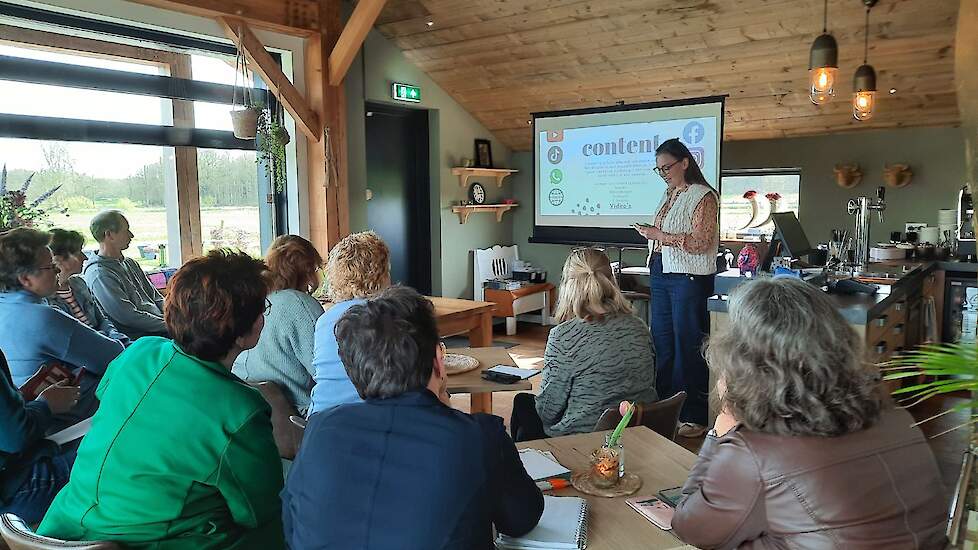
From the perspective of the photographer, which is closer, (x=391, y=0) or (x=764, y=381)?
(x=764, y=381)

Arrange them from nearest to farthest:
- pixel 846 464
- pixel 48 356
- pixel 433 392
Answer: pixel 846 464 < pixel 433 392 < pixel 48 356

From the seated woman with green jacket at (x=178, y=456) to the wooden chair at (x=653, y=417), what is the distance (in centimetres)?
97

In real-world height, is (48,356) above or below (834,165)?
below

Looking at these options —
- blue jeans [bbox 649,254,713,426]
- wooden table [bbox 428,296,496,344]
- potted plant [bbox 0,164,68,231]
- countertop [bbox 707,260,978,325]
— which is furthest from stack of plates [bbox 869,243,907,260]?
potted plant [bbox 0,164,68,231]

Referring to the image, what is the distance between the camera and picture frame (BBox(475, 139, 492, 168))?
23.0 feet

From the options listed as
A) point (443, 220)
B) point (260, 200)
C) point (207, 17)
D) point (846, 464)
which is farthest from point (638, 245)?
point (846, 464)

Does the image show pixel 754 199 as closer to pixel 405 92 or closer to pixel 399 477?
pixel 405 92

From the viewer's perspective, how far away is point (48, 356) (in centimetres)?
254

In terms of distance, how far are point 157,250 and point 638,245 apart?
136 inches

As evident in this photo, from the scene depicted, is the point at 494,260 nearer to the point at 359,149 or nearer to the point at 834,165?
the point at 359,149

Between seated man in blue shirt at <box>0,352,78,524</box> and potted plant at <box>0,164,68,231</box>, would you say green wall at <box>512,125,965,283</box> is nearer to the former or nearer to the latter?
potted plant at <box>0,164,68,231</box>

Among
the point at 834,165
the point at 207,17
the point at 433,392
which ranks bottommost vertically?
the point at 433,392

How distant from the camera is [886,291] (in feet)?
11.7

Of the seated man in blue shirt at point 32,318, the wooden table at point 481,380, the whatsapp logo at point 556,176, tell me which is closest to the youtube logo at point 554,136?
the whatsapp logo at point 556,176
